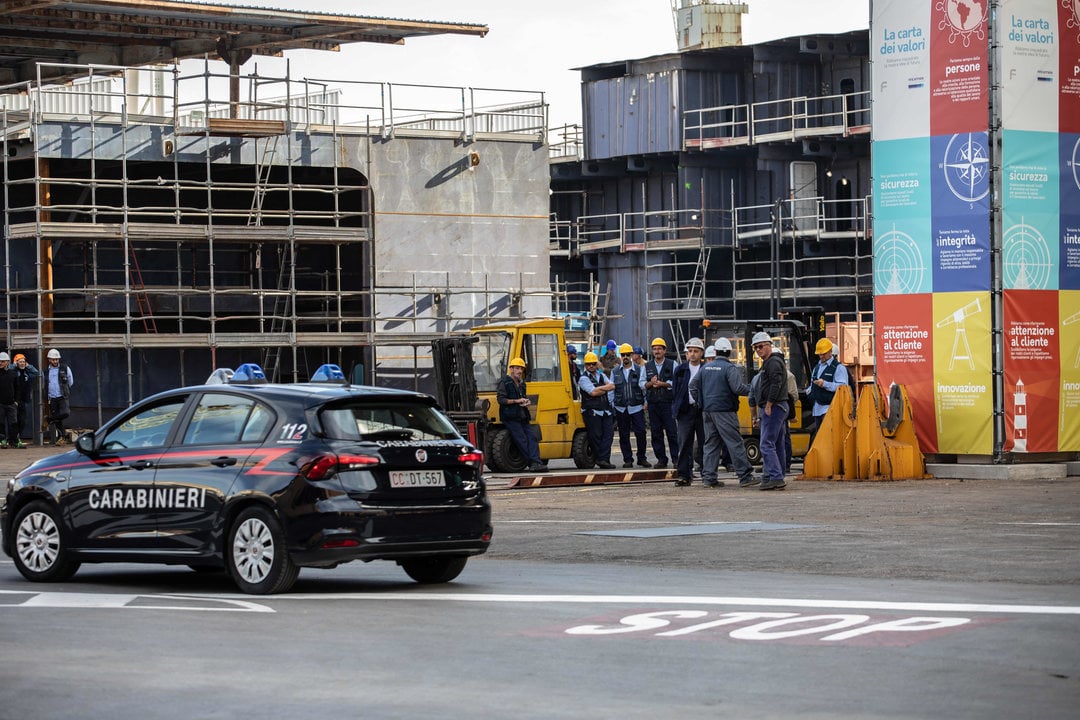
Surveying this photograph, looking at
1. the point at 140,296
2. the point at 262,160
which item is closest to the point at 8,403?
the point at 140,296

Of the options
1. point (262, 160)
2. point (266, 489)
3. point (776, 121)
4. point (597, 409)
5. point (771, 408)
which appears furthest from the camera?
point (776, 121)

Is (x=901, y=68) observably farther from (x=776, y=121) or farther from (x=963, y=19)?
(x=776, y=121)

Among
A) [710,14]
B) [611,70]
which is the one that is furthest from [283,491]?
[710,14]

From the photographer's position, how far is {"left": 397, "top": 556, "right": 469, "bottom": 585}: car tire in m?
12.7

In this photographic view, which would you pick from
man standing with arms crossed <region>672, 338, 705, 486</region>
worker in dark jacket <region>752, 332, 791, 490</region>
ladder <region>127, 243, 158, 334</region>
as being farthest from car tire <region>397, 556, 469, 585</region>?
ladder <region>127, 243, 158, 334</region>

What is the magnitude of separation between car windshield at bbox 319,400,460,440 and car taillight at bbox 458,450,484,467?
182mm

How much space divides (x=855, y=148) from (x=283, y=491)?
44.1 metres

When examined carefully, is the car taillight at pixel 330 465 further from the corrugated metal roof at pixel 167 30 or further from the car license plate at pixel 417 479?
the corrugated metal roof at pixel 167 30

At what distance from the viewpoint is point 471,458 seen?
12438 mm

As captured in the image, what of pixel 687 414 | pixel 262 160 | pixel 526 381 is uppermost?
pixel 262 160

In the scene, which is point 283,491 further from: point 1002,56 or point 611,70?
point 611,70

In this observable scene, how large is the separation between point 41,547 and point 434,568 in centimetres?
294

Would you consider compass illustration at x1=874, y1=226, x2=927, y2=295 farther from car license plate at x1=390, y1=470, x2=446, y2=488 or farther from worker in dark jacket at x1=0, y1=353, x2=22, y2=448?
worker in dark jacket at x1=0, y1=353, x2=22, y2=448

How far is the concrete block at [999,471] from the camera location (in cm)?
2278
